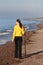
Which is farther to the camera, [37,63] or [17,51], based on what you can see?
[17,51]

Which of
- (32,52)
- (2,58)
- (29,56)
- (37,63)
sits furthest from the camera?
(32,52)

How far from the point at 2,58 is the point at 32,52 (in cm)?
263

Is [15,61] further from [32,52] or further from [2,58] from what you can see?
[32,52]

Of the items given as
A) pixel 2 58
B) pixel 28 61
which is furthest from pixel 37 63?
pixel 2 58

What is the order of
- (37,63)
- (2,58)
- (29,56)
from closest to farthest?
(37,63)
(2,58)
(29,56)

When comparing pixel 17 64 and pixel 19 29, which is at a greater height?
pixel 19 29

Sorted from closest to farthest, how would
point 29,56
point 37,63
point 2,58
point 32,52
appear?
point 37,63
point 2,58
point 29,56
point 32,52

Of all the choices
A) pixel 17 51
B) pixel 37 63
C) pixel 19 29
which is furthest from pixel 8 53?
pixel 37 63

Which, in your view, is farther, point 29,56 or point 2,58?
point 29,56

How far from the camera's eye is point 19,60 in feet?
43.2

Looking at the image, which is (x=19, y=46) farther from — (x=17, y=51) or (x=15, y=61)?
(x=15, y=61)

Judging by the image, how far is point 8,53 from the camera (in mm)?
14633

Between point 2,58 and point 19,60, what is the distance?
27.8 inches

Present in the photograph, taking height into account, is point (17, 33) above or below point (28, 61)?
above
